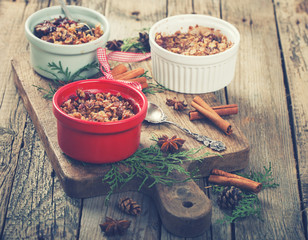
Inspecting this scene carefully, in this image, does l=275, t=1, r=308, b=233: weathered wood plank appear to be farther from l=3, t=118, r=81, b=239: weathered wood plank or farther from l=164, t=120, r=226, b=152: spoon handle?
l=3, t=118, r=81, b=239: weathered wood plank

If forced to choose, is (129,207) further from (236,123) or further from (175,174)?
(236,123)

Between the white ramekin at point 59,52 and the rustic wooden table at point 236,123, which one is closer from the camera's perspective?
the rustic wooden table at point 236,123

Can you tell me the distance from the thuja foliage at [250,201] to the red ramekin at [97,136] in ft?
1.13

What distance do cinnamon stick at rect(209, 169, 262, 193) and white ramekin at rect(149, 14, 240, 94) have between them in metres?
0.44

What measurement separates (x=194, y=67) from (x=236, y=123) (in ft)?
0.94

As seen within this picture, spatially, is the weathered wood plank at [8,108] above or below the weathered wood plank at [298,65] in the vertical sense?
above

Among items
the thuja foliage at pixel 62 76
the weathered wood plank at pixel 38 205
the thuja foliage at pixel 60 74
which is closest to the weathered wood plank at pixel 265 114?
the thuja foliage at pixel 62 76

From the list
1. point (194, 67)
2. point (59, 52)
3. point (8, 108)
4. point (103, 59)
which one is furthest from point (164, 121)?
point (8, 108)

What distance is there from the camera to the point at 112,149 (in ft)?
5.66

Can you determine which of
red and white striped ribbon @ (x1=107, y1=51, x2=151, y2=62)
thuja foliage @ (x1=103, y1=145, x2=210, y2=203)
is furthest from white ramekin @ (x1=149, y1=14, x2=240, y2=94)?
thuja foliage @ (x1=103, y1=145, x2=210, y2=203)

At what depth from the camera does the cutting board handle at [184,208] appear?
5.30 feet

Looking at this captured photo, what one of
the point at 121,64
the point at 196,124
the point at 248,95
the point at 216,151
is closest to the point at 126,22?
the point at 121,64

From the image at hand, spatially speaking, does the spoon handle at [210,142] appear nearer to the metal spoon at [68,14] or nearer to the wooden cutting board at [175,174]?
the wooden cutting board at [175,174]

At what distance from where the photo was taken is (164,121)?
1978mm
